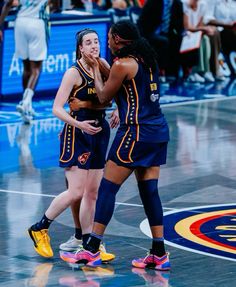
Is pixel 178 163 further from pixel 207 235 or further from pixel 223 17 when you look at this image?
pixel 223 17

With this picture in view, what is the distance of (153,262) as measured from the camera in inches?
319

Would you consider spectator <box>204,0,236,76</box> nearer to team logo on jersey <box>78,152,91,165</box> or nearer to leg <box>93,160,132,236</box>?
team logo on jersey <box>78,152,91,165</box>

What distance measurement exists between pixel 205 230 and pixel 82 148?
158 centimetres

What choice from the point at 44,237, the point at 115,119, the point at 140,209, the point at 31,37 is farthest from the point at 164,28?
the point at 44,237

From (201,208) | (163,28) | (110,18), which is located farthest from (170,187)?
(163,28)

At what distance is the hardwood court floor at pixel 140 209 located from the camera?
7.92 metres

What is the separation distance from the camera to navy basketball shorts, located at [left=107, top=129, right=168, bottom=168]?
8.01 m

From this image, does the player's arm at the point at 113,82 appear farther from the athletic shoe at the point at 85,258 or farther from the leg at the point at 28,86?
the leg at the point at 28,86

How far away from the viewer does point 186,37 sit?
67.6 feet

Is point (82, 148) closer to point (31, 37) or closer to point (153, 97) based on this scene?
point (153, 97)

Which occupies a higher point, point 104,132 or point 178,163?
point 104,132

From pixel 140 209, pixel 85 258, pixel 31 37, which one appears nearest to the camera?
pixel 85 258

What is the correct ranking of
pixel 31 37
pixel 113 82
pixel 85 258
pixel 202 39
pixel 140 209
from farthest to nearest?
pixel 202 39 < pixel 31 37 < pixel 140 209 < pixel 85 258 < pixel 113 82

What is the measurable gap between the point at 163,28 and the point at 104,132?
1240 centimetres
